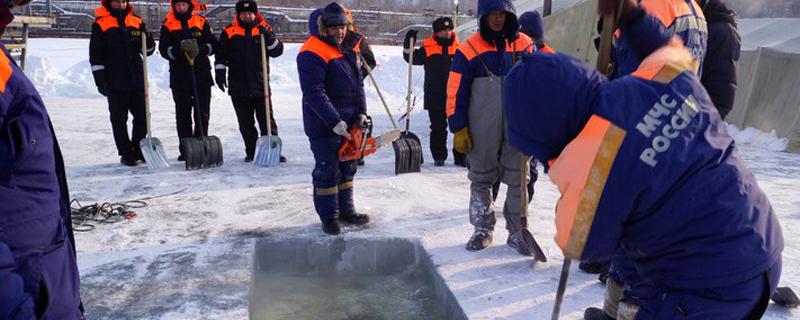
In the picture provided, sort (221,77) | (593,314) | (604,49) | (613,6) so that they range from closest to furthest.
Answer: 1. (613,6)
2. (604,49)
3. (593,314)
4. (221,77)

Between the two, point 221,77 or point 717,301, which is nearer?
point 717,301

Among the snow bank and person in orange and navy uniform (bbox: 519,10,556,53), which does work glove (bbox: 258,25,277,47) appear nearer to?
person in orange and navy uniform (bbox: 519,10,556,53)

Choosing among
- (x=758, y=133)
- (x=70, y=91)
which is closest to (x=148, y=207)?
(x=758, y=133)

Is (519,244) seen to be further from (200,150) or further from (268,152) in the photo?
(200,150)

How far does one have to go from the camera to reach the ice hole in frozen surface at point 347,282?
11.4 feet

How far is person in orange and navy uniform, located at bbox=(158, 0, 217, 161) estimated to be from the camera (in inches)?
263

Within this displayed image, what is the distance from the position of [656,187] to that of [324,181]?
10.8ft

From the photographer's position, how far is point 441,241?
4.30 m

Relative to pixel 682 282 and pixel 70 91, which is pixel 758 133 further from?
pixel 70 91

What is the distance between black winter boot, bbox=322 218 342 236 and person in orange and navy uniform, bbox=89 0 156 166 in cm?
345

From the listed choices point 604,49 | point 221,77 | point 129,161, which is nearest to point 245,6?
point 221,77

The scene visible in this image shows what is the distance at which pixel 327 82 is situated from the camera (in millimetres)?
4359

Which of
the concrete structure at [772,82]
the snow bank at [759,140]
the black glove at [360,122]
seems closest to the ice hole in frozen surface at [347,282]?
the black glove at [360,122]

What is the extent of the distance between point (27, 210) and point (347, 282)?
2.59 meters
